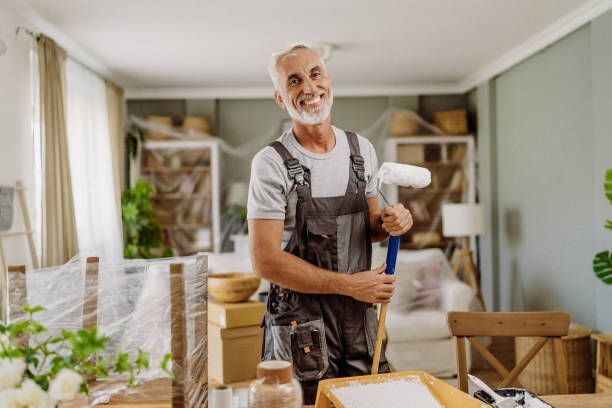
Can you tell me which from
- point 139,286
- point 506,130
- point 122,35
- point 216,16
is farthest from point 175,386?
point 506,130

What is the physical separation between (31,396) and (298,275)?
72 centimetres

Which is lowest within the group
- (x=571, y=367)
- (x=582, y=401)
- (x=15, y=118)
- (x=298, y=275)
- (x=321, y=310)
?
(x=571, y=367)

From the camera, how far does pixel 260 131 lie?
20.5 feet

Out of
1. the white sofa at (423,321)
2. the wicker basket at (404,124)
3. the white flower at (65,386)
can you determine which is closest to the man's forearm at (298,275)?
the white flower at (65,386)

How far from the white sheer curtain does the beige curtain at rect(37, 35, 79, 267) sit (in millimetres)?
296

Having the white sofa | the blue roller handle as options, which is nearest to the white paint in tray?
the blue roller handle

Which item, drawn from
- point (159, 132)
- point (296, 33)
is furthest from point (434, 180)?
point (159, 132)

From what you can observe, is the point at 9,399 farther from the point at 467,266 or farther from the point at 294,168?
the point at 467,266

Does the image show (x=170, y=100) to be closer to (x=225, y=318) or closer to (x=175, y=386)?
(x=225, y=318)

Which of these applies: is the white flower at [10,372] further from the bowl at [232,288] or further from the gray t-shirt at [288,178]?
the bowl at [232,288]

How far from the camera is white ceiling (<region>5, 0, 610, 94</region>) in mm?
3600

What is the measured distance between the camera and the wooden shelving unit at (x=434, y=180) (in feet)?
18.3

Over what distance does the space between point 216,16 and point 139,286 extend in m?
2.84

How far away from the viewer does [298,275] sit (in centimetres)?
144
